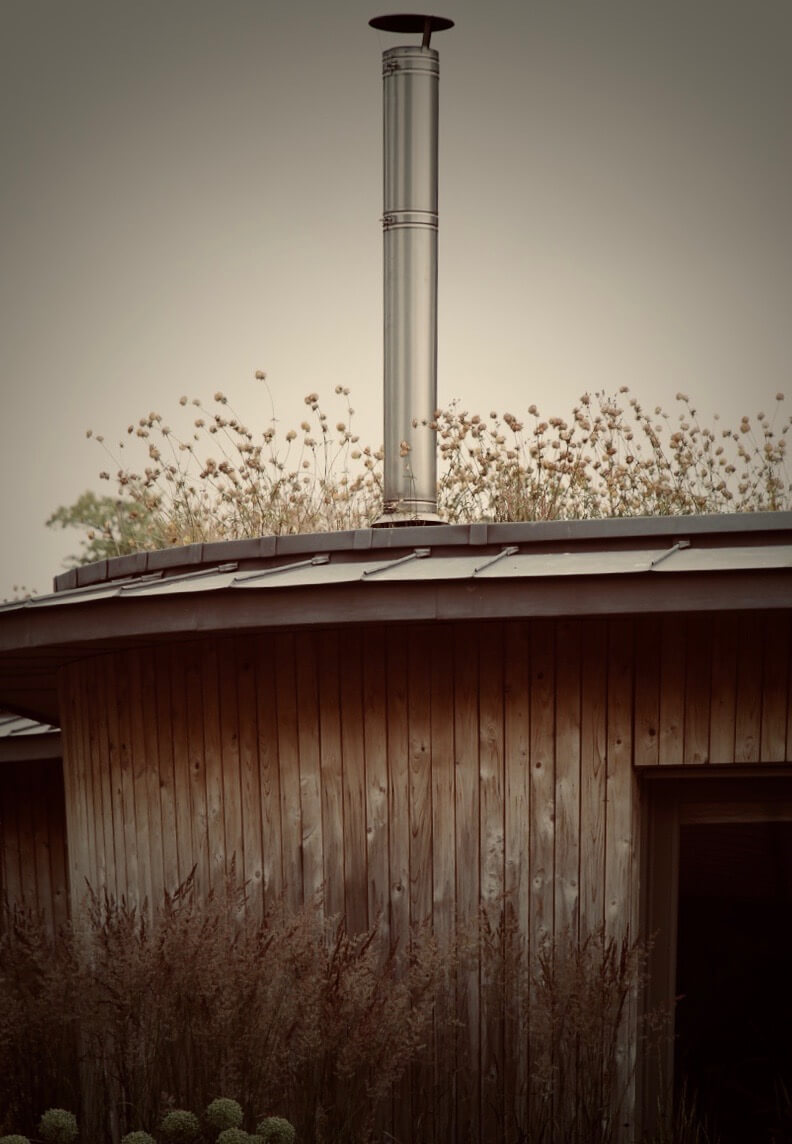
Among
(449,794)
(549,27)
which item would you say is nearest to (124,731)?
(449,794)

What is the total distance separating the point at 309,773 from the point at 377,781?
288 millimetres

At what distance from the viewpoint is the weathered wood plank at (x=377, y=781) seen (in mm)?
5328

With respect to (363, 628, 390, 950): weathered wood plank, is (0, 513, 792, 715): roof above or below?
above

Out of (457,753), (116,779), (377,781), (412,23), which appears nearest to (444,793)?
(457,753)

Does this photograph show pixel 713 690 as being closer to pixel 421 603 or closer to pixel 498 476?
pixel 421 603

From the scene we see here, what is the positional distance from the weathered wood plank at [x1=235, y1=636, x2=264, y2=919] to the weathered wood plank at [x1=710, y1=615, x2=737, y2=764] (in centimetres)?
178

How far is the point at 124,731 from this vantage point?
597 cm

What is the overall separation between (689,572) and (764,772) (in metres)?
1.00

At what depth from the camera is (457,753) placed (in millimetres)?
5254

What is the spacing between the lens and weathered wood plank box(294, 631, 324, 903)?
5426 mm

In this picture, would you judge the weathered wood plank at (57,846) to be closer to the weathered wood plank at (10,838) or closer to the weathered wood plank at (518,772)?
the weathered wood plank at (10,838)

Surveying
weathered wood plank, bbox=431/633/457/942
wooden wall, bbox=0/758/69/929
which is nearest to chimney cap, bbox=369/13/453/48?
weathered wood plank, bbox=431/633/457/942

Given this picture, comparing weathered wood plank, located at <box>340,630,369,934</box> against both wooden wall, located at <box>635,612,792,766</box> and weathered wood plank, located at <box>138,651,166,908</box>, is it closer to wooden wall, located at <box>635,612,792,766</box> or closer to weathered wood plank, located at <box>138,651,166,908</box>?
weathered wood plank, located at <box>138,651,166,908</box>

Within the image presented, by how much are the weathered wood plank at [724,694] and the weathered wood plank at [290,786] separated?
1603 mm
